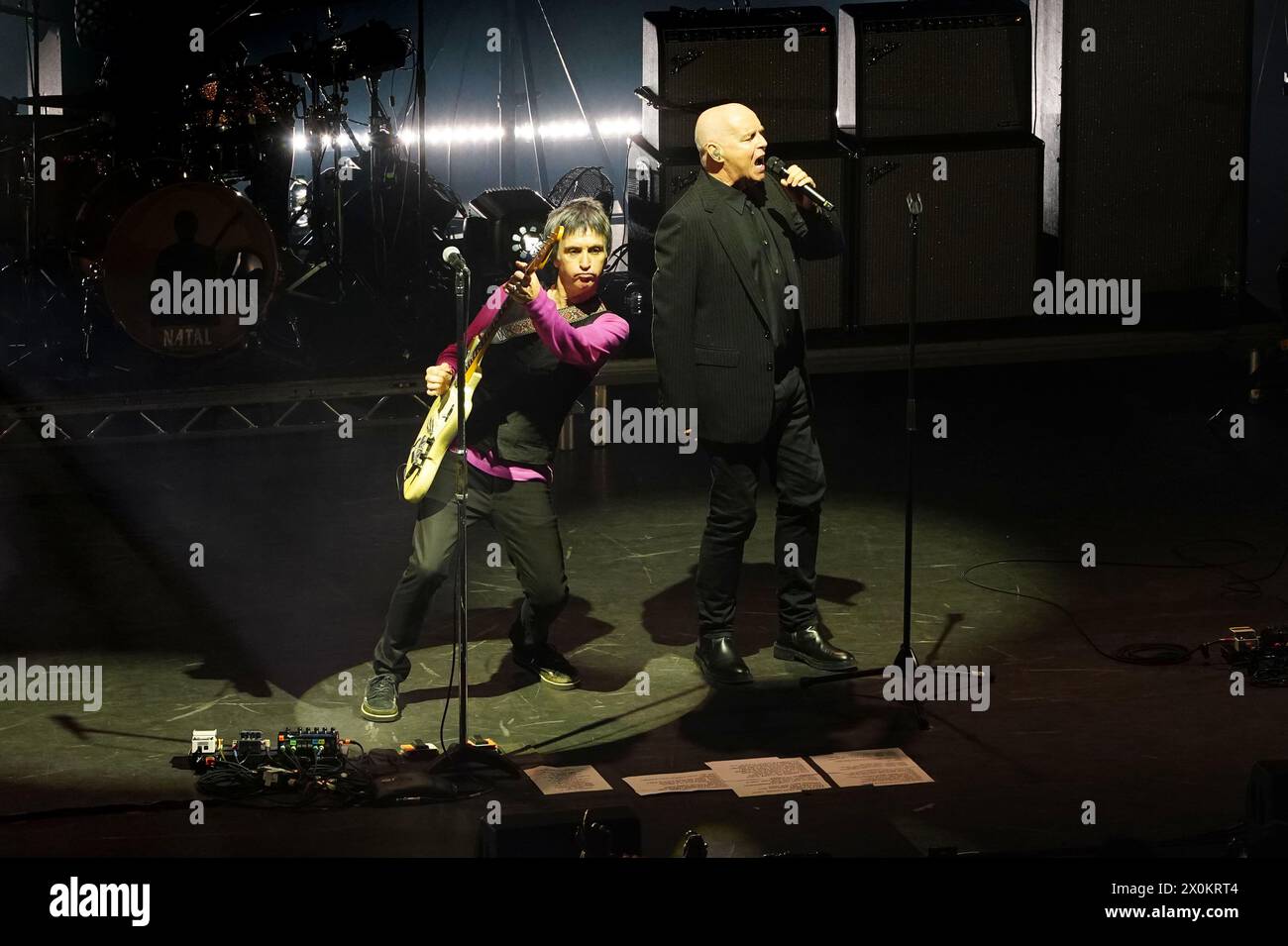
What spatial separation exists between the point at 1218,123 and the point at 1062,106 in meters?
0.94

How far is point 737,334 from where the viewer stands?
6348 millimetres

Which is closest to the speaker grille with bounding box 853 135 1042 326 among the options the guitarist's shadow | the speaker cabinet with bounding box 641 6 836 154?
the speaker cabinet with bounding box 641 6 836 154

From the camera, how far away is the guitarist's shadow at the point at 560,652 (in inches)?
255

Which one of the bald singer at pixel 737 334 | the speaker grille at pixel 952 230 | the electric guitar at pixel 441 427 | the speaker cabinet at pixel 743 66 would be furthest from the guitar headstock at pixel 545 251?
the speaker grille at pixel 952 230

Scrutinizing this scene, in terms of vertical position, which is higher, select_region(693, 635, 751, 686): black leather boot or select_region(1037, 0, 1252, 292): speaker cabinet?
select_region(1037, 0, 1252, 292): speaker cabinet

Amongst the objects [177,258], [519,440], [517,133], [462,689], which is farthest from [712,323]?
[517,133]

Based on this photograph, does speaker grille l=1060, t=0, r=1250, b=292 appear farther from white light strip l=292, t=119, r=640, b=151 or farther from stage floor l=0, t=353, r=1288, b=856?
white light strip l=292, t=119, r=640, b=151

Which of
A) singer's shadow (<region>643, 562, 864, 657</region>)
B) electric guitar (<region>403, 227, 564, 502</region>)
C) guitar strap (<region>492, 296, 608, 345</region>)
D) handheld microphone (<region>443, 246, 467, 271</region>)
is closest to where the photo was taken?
handheld microphone (<region>443, 246, 467, 271</region>)

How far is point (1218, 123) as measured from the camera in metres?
10.9

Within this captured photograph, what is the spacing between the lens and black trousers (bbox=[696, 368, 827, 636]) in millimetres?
6422

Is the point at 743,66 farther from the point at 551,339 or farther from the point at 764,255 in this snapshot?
the point at 551,339

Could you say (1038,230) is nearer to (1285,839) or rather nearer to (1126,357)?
(1126,357)

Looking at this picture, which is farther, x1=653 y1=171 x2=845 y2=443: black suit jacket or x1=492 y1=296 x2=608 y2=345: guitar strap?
x1=653 y1=171 x2=845 y2=443: black suit jacket
